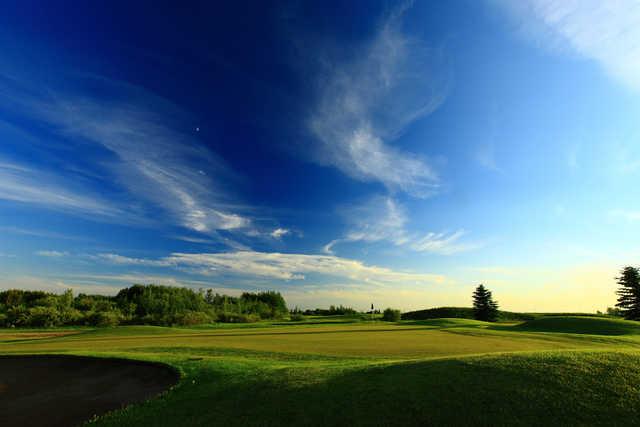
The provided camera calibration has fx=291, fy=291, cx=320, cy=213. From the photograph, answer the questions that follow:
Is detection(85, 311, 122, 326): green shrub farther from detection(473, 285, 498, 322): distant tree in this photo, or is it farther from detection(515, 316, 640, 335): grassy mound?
detection(473, 285, 498, 322): distant tree

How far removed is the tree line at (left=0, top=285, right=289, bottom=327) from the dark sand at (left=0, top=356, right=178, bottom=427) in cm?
5308

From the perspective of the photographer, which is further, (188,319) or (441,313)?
(441,313)

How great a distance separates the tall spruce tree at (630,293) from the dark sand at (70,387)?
89219 mm

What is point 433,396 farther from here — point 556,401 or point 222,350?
point 222,350

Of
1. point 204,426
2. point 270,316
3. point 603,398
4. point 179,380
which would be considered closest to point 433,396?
point 603,398

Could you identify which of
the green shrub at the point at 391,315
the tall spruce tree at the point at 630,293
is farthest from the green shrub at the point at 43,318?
the tall spruce tree at the point at 630,293

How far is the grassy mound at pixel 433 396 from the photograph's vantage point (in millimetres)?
6992

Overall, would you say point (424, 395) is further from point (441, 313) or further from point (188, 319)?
point (441, 313)

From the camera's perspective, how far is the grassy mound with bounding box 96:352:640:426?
6992 mm

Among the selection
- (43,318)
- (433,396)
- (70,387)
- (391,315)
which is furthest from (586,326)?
(43,318)

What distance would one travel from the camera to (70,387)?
48.3ft

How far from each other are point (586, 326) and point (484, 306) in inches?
2127

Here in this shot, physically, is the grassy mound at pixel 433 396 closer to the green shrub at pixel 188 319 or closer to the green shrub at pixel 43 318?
the green shrub at pixel 188 319

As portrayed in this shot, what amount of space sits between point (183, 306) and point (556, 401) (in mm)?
99032
